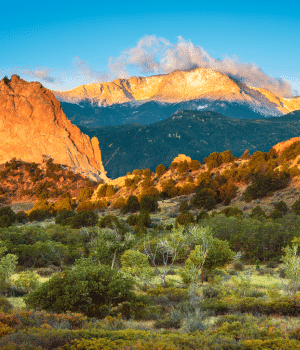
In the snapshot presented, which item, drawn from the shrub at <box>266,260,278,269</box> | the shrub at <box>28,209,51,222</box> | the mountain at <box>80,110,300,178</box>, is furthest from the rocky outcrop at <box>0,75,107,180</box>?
the mountain at <box>80,110,300,178</box>

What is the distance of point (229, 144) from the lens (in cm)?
18012

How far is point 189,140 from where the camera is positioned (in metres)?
184

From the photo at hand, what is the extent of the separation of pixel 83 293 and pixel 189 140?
178 meters

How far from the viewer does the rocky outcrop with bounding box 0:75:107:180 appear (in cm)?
7100

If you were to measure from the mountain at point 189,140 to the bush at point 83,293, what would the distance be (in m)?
157

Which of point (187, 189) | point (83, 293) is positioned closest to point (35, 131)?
point (187, 189)

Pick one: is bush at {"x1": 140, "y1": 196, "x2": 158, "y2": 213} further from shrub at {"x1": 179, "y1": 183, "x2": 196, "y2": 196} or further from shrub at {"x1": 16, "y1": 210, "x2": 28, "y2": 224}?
shrub at {"x1": 16, "y1": 210, "x2": 28, "y2": 224}

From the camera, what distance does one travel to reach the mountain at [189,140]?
17300cm

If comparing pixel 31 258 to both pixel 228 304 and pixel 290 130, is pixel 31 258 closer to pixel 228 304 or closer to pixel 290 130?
pixel 228 304

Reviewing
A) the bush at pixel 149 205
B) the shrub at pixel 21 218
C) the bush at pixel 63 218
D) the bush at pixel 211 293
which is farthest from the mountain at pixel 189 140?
the bush at pixel 211 293

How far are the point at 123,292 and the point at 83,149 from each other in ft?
233

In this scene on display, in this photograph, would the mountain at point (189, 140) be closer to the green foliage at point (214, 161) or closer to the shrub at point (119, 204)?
the green foliage at point (214, 161)

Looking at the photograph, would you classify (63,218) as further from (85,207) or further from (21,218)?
(85,207)

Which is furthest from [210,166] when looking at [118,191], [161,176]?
[118,191]
